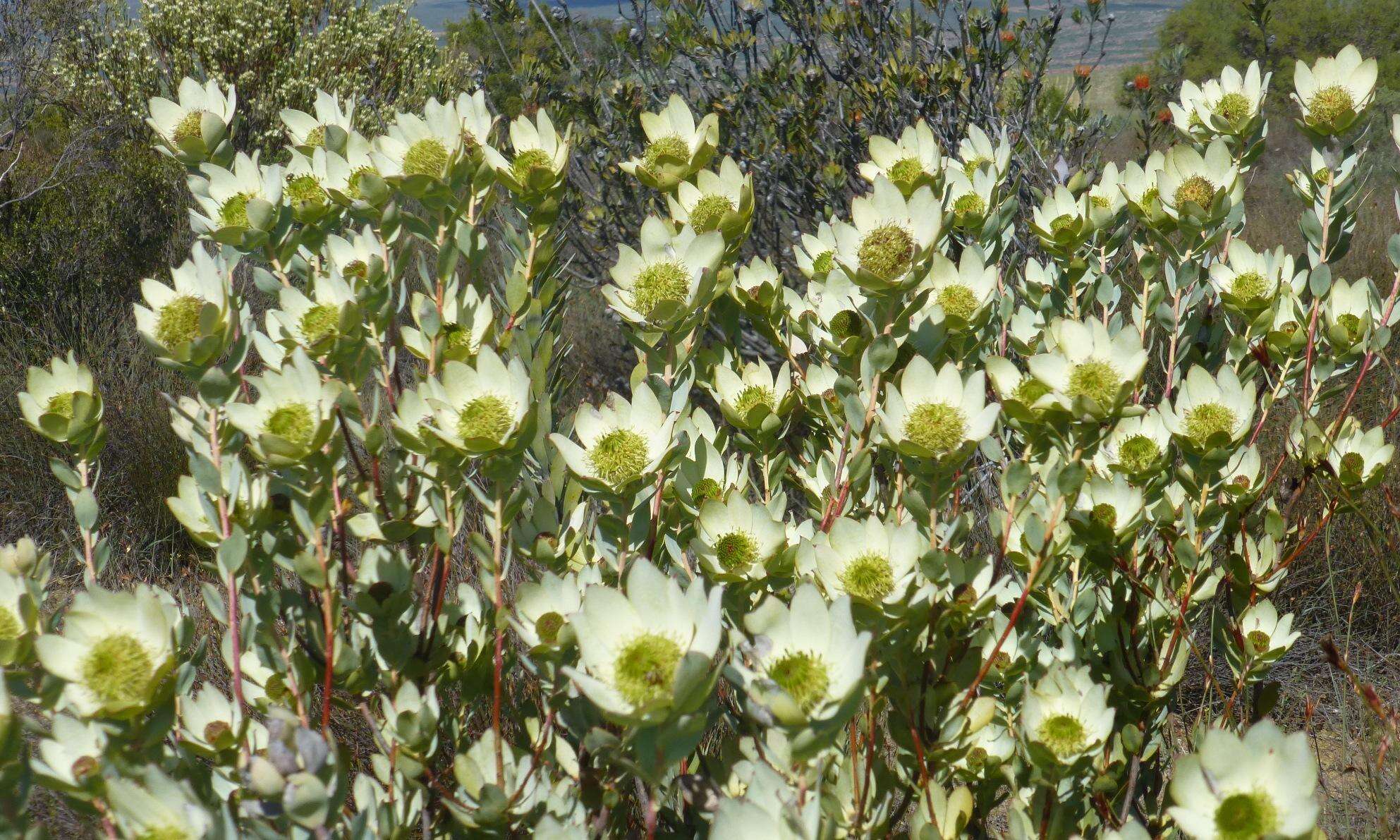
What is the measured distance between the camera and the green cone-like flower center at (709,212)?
126cm

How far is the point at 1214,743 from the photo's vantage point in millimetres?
793

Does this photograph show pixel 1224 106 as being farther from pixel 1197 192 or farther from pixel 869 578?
pixel 869 578

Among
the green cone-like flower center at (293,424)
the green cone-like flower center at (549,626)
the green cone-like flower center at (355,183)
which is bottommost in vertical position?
the green cone-like flower center at (549,626)

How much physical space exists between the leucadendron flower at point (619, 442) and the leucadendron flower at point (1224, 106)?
1.03 m

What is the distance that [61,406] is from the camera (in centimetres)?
112

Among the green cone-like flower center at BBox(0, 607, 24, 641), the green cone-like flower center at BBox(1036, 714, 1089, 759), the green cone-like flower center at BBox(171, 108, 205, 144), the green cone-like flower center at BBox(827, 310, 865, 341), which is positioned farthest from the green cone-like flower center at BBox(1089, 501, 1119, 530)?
the green cone-like flower center at BBox(171, 108, 205, 144)

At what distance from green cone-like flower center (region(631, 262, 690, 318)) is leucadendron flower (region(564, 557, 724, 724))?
0.38m

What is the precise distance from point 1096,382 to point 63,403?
1.14 meters

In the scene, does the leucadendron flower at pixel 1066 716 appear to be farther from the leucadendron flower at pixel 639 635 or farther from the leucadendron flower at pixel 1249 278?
the leucadendron flower at pixel 1249 278

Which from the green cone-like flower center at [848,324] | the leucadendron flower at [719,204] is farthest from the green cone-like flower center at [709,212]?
the green cone-like flower center at [848,324]

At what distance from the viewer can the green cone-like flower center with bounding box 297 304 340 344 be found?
42.4 inches

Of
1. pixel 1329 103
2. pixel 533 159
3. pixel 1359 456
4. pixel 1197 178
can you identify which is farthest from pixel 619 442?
pixel 1329 103

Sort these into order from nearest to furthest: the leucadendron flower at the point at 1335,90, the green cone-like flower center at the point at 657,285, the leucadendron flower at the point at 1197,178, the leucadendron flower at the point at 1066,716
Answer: the leucadendron flower at the point at 1066,716, the green cone-like flower center at the point at 657,285, the leucadendron flower at the point at 1197,178, the leucadendron flower at the point at 1335,90

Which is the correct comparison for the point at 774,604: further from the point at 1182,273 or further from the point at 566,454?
the point at 1182,273
